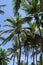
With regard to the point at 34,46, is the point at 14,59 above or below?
below

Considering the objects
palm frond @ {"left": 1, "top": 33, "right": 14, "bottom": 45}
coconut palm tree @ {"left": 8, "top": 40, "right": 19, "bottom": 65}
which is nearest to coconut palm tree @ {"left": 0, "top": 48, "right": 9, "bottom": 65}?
coconut palm tree @ {"left": 8, "top": 40, "right": 19, "bottom": 65}

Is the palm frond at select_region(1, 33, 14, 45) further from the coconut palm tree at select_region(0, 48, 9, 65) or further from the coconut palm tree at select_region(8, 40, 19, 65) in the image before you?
the coconut palm tree at select_region(0, 48, 9, 65)

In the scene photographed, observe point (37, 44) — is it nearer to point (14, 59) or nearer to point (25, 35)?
point (25, 35)

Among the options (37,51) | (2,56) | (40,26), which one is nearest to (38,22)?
(40,26)

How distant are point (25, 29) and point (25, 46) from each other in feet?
10.9

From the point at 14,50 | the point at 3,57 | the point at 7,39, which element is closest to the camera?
the point at 7,39

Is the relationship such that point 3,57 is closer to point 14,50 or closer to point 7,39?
point 14,50

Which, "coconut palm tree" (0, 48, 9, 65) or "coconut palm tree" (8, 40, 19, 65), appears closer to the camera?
"coconut palm tree" (8, 40, 19, 65)

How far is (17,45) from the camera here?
3647cm

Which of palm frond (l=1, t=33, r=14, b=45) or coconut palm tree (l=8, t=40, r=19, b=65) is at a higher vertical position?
palm frond (l=1, t=33, r=14, b=45)

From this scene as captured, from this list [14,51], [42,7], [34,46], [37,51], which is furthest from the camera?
[14,51]

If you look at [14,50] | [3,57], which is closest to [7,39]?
[14,50]

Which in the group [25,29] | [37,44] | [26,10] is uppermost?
[26,10]

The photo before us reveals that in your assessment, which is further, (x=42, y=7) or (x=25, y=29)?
(x=25, y=29)
